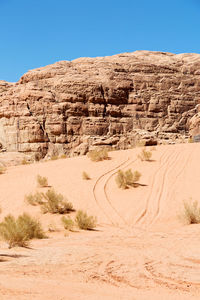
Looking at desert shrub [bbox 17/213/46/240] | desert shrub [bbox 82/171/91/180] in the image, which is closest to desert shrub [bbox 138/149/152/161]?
desert shrub [bbox 82/171/91/180]

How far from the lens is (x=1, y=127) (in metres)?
39.6

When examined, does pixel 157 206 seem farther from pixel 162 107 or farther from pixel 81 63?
pixel 81 63

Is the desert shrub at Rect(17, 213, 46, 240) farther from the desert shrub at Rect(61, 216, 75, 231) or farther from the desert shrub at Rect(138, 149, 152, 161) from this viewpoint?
the desert shrub at Rect(138, 149, 152, 161)

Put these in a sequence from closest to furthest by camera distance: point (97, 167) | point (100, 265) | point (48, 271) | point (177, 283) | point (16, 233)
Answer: point (177, 283), point (48, 271), point (100, 265), point (16, 233), point (97, 167)

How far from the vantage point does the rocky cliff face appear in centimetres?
3825

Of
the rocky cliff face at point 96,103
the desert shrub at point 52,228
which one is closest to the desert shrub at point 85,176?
the desert shrub at point 52,228

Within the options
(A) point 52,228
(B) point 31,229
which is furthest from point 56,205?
(B) point 31,229

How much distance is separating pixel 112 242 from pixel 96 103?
3579 cm

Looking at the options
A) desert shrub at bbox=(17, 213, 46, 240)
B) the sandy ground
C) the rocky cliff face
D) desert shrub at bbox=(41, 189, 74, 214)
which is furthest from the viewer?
the rocky cliff face

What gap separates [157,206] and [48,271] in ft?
21.6

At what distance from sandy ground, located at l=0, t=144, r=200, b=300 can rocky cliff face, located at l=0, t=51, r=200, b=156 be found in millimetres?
21382

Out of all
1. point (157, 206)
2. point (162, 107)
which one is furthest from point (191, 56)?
point (157, 206)

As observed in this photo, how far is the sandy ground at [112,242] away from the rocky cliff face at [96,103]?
70.2 ft

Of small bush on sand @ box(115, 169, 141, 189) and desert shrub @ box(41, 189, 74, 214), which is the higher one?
small bush on sand @ box(115, 169, 141, 189)
